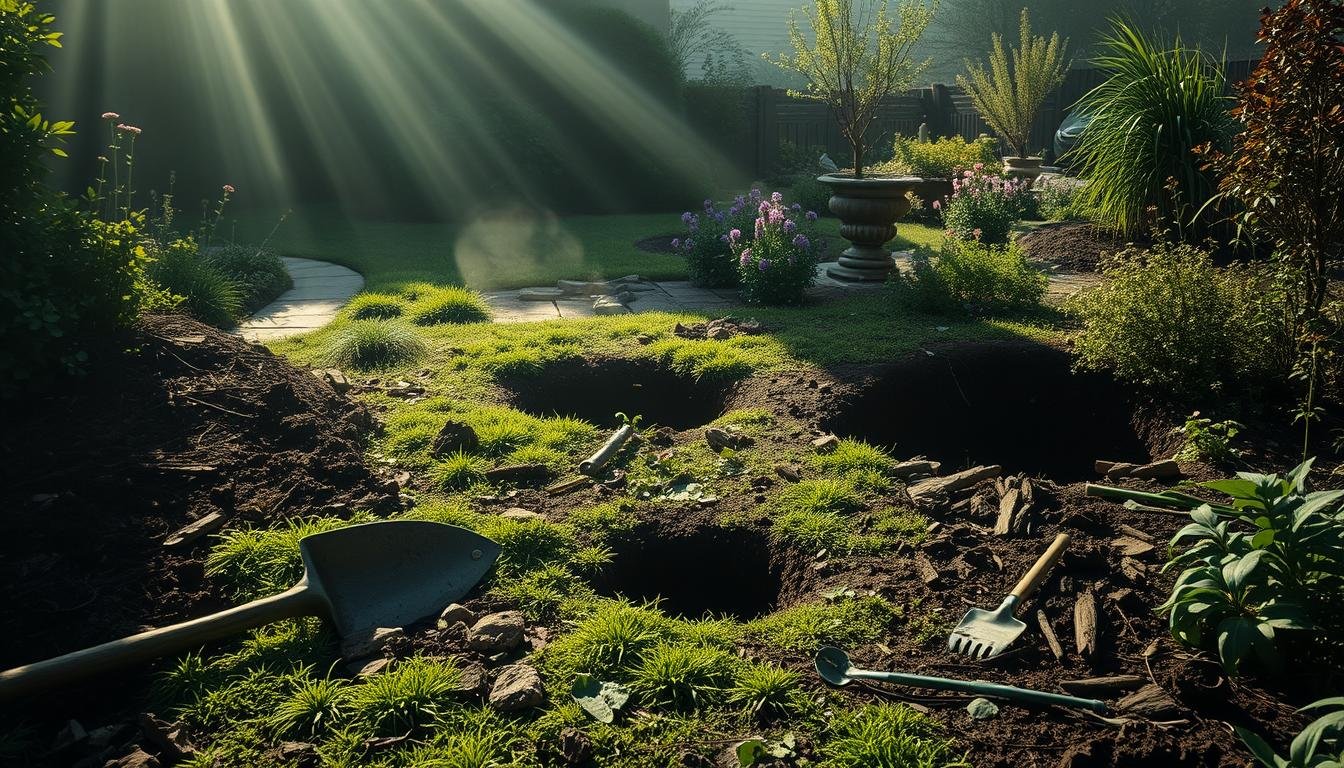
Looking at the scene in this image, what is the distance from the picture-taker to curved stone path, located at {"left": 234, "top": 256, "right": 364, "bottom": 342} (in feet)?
23.1

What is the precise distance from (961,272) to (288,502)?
534cm

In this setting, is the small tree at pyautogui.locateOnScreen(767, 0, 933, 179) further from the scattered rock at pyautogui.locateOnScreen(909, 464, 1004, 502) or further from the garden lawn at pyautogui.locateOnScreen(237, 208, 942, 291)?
the scattered rock at pyautogui.locateOnScreen(909, 464, 1004, 502)

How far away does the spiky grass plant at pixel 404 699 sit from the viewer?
2459 mm

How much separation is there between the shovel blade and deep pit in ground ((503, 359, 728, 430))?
2.21 m

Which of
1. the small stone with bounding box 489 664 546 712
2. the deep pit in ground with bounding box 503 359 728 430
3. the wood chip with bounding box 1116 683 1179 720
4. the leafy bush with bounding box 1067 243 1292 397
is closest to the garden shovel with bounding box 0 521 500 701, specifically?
the small stone with bounding box 489 664 546 712

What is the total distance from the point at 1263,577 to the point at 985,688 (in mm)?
845

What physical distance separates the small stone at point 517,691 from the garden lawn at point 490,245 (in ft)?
20.3

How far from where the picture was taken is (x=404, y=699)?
2.51 meters

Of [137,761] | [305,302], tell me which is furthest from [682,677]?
[305,302]

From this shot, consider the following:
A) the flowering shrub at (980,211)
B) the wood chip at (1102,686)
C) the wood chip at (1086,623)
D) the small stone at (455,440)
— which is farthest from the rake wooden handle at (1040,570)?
the flowering shrub at (980,211)

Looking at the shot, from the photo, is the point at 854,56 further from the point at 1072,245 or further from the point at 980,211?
the point at 1072,245

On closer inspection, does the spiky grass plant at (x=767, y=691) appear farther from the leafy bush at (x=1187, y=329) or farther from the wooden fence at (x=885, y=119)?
the wooden fence at (x=885, y=119)

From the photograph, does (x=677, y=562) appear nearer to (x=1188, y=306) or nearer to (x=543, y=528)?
(x=543, y=528)

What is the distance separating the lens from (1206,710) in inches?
95.7
